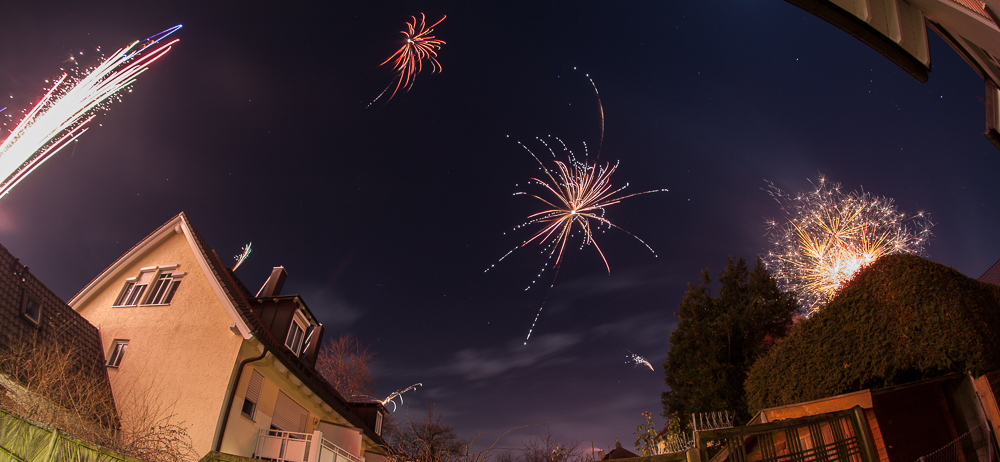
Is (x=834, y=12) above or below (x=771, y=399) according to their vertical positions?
above

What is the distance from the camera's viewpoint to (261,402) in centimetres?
1325

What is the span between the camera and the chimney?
1830cm

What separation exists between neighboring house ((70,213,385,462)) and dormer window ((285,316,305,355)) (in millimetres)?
35

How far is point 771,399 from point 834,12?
467 inches

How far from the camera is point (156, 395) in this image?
12219 mm

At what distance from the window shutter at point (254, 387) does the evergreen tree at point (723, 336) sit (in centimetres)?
1648

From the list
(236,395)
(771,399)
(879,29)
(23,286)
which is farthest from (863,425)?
(23,286)

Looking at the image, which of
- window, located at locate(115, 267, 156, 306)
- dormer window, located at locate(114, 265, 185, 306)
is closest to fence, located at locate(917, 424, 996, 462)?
dormer window, located at locate(114, 265, 185, 306)

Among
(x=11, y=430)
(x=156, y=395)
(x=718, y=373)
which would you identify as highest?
(x=718, y=373)

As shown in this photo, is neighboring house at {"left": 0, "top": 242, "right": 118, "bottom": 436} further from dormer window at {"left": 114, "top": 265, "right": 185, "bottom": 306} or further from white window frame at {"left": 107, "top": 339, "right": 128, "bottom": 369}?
dormer window at {"left": 114, "top": 265, "right": 185, "bottom": 306}

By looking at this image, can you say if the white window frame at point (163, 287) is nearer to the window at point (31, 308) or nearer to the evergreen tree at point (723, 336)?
the window at point (31, 308)

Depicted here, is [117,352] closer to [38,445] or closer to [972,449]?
[38,445]

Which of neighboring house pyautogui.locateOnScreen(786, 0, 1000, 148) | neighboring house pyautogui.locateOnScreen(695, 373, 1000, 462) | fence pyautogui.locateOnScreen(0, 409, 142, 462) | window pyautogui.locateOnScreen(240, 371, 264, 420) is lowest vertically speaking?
fence pyautogui.locateOnScreen(0, 409, 142, 462)

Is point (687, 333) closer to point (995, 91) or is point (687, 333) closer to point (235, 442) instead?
point (995, 91)
